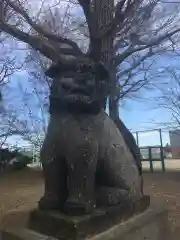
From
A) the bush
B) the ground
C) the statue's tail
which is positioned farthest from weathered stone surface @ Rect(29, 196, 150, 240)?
the bush

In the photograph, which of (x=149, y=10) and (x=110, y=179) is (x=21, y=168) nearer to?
(x=149, y=10)

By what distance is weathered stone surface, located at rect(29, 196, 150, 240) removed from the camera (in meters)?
1.90

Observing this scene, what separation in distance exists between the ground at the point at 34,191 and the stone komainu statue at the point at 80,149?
1.69m

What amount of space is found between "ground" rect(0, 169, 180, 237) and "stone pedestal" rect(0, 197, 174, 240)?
1458mm

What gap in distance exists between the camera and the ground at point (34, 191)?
496 cm

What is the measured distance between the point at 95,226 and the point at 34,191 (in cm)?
538

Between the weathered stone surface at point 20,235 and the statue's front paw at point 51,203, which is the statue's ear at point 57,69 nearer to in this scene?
the statue's front paw at point 51,203

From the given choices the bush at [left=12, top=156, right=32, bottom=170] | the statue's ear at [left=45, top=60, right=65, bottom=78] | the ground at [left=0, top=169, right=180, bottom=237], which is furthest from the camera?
the bush at [left=12, top=156, right=32, bottom=170]

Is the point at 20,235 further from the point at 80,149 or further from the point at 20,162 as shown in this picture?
the point at 20,162

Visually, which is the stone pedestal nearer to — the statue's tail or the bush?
the statue's tail

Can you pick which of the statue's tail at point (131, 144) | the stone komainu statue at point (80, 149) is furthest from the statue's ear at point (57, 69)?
the statue's tail at point (131, 144)

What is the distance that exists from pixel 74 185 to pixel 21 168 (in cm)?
954

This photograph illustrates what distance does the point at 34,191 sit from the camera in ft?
23.3

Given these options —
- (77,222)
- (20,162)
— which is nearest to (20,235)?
(77,222)
